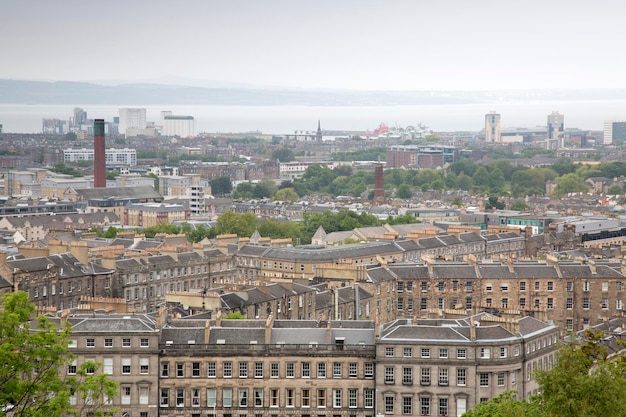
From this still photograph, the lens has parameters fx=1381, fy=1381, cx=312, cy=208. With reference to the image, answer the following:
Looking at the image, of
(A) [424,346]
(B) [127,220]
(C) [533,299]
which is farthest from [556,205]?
(A) [424,346]

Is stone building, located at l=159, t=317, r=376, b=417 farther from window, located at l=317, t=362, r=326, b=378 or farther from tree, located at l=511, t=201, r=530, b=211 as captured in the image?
tree, located at l=511, t=201, r=530, b=211

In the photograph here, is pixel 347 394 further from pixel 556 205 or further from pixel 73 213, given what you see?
pixel 556 205

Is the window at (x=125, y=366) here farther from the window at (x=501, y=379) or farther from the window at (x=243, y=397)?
the window at (x=501, y=379)

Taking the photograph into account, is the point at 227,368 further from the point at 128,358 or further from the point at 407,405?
the point at 407,405

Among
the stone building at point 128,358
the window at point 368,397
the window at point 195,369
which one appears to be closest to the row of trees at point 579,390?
the window at point 368,397

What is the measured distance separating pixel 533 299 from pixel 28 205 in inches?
3667

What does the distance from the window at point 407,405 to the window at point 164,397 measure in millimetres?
8898

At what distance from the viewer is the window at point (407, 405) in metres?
51.9

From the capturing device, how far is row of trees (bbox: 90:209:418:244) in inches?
4897

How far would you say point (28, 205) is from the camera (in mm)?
155875

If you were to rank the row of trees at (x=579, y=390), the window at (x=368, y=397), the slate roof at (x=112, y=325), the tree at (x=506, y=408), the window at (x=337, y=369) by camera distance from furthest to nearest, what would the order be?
the slate roof at (x=112, y=325)
the window at (x=337, y=369)
the window at (x=368, y=397)
the tree at (x=506, y=408)
the row of trees at (x=579, y=390)

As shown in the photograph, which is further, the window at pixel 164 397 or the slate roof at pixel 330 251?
the slate roof at pixel 330 251

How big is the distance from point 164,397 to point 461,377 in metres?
11.3

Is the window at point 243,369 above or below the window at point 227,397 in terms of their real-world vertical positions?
above
